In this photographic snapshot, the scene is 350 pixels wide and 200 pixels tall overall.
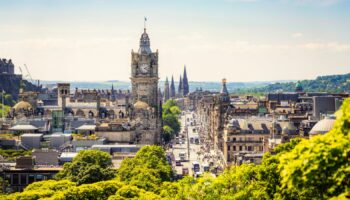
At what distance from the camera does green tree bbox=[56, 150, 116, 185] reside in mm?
102062

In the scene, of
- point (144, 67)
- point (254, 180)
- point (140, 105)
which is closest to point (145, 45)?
point (144, 67)

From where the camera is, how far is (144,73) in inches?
7032

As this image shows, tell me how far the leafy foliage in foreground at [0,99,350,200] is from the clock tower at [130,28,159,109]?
57.6m

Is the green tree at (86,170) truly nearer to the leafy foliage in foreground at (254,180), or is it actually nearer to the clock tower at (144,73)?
the leafy foliage in foreground at (254,180)

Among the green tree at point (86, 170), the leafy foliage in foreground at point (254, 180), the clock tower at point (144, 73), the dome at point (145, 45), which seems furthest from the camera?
the dome at point (145, 45)

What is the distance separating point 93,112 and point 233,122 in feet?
132

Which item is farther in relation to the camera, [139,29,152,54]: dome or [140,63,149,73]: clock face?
[139,29,152,54]: dome

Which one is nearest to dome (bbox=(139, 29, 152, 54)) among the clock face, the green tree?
the clock face

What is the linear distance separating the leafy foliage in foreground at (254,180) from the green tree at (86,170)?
7.78 ft

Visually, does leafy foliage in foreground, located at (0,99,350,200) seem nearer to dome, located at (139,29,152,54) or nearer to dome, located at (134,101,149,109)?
dome, located at (134,101,149,109)

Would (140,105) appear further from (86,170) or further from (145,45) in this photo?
(86,170)

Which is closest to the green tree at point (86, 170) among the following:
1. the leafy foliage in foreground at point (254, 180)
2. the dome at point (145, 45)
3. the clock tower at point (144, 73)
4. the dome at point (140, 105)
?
the leafy foliage in foreground at point (254, 180)

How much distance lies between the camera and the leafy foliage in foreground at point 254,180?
31703 mm

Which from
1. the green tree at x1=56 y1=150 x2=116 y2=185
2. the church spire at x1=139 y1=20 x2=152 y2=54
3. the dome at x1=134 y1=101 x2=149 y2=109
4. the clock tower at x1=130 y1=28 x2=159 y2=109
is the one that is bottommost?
the green tree at x1=56 y1=150 x2=116 y2=185
